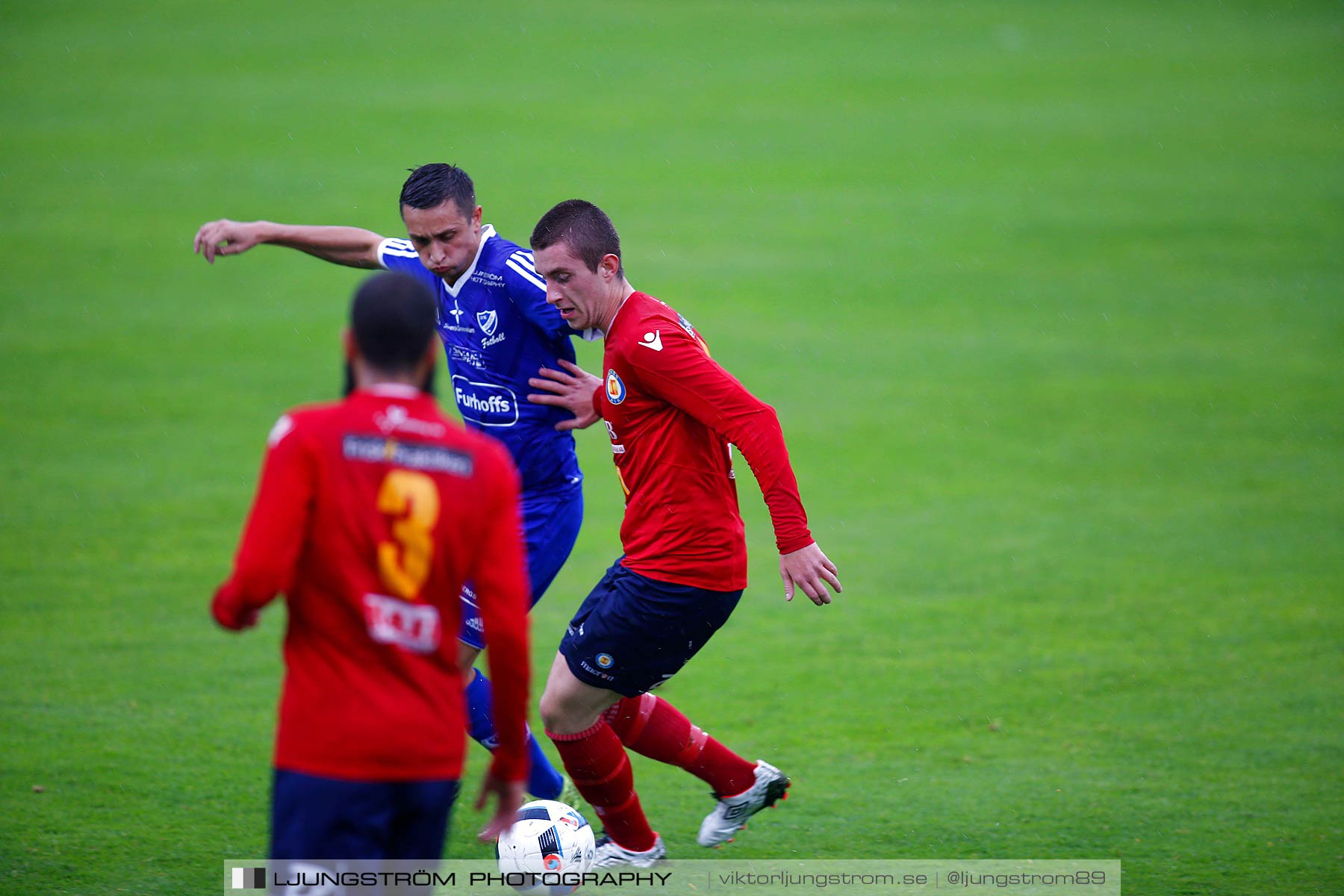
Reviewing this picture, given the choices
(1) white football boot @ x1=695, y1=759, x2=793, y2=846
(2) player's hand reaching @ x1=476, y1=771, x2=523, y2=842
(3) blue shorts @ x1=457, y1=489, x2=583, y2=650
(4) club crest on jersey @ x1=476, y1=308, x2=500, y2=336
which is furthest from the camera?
(3) blue shorts @ x1=457, y1=489, x2=583, y2=650

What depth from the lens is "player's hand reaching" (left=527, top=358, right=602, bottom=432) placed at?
5281 millimetres

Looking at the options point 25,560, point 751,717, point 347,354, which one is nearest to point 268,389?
point 25,560

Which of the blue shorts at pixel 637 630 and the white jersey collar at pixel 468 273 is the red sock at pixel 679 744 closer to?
the blue shorts at pixel 637 630

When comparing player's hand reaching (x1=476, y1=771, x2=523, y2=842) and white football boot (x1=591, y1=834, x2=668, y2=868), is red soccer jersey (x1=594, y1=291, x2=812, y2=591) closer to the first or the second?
white football boot (x1=591, y1=834, x2=668, y2=868)

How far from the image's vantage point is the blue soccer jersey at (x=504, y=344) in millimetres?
5328

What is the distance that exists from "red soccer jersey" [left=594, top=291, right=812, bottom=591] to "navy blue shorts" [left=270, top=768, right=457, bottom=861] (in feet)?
5.59

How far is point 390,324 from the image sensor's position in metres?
3.01

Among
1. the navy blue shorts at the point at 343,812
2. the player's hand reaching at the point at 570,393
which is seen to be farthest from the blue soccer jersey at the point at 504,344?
the navy blue shorts at the point at 343,812

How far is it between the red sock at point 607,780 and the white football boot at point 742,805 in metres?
0.27

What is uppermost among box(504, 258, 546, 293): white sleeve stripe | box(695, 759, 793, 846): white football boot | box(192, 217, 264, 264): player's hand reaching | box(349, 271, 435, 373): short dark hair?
box(192, 217, 264, 264): player's hand reaching

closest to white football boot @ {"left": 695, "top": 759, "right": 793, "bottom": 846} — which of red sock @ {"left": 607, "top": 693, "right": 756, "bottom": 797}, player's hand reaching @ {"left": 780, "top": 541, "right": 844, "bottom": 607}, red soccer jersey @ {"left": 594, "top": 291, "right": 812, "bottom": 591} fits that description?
red sock @ {"left": 607, "top": 693, "right": 756, "bottom": 797}

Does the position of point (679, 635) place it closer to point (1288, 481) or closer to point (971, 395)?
point (1288, 481)

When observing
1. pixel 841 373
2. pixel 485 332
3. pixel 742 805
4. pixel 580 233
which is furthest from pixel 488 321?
pixel 841 373

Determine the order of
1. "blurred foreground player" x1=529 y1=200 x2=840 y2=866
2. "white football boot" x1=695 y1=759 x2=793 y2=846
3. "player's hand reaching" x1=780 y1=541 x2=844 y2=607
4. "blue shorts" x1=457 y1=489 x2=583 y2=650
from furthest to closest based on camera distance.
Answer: "blue shorts" x1=457 y1=489 x2=583 y2=650
"white football boot" x1=695 y1=759 x2=793 y2=846
"blurred foreground player" x1=529 y1=200 x2=840 y2=866
"player's hand reaching" x1=780 y1=541 x2=844 y2=607
